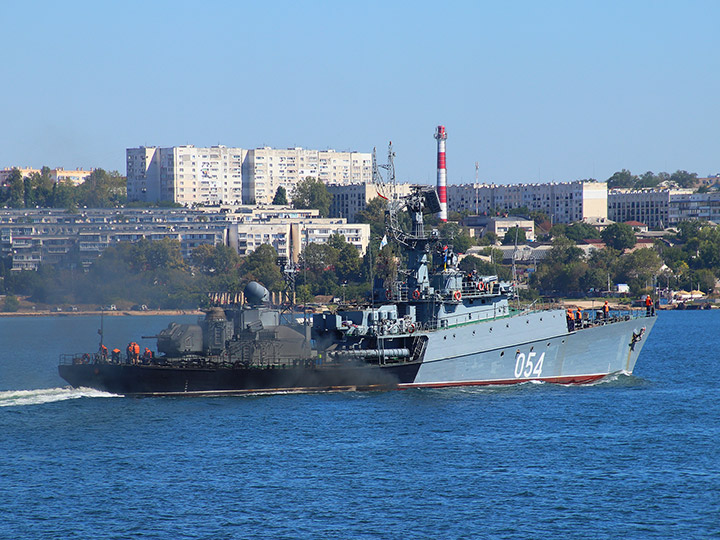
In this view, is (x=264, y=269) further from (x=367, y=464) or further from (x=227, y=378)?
(x=367, y=464)

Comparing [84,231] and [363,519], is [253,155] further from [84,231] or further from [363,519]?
[363,519]

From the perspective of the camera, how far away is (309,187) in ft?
604

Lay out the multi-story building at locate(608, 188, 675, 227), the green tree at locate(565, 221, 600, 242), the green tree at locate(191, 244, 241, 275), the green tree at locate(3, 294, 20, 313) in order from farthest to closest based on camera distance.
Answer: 1. the multi-story building at locate(608, 188, 675, 227)
2. the green tree at locate(565, 221, 600, 242)
3. the green tree at locate(191, 244, 241, 275)
4. the green tree at locate(3, 294, 20, 313)

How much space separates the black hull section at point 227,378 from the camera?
45.9 meters

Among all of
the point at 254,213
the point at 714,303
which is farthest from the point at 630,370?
the point at 254,213

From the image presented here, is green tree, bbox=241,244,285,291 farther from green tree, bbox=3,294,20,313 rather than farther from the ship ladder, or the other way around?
the ship ladder

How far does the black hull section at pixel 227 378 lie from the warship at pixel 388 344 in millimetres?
42

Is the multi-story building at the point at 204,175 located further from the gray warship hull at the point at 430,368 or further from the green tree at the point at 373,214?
the gray warship hull at the point at 430,368

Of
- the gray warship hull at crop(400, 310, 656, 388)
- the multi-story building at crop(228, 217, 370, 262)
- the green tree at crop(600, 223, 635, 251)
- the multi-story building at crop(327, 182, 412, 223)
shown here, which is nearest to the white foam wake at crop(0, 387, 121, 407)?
the gray warship hull at crop(400, 310, 656, 388)

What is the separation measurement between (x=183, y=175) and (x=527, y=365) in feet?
479

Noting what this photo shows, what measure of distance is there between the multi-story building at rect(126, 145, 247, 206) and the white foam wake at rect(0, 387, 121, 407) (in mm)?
140644

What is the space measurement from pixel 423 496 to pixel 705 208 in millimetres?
165715

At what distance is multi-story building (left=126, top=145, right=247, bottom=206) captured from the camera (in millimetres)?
189250

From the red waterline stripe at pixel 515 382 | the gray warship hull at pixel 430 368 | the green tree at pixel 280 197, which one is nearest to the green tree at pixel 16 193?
the green tree at pixel 280 197
